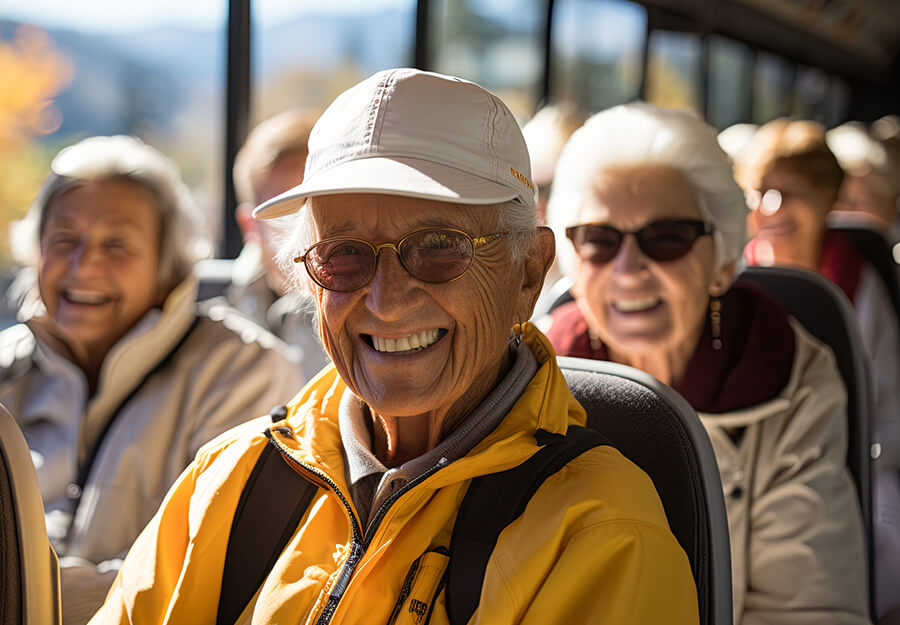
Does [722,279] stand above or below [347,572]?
above

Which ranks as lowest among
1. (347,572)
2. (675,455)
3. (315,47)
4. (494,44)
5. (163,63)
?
(347,572)

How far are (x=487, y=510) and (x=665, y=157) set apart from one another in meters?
1.08

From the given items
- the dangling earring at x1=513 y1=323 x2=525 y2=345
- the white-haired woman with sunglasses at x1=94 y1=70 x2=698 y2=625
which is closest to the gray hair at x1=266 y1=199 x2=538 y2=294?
the white-haired woman with sunglasses at x1=94 y1=70 x2=698 y2=625

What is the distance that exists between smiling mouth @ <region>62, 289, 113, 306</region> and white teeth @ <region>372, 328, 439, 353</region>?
1327 millimetres

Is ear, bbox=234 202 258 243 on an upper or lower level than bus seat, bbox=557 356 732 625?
upper

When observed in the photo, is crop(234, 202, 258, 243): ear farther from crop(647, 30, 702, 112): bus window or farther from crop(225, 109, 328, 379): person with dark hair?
crop(647, 30, 702, 112): bus window

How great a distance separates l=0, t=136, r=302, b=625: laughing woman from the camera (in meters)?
2.20

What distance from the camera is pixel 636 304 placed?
1.99 m

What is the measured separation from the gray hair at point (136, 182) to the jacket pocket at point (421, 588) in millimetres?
1531

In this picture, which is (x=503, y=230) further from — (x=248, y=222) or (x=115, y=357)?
(x=248, y=222)

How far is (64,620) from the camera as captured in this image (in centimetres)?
166

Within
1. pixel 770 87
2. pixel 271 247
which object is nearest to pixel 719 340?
pixel 271 247

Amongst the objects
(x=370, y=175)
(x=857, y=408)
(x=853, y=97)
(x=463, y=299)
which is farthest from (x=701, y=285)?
(x=853, y=97)

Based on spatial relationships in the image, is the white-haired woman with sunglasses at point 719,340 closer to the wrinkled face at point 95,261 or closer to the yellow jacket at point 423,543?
the yellow jacket at point 423,543
